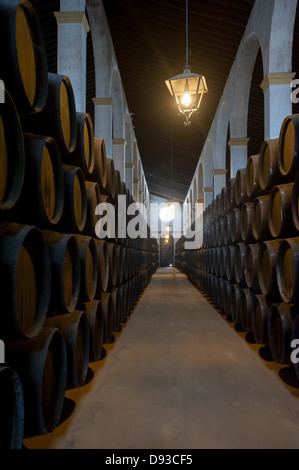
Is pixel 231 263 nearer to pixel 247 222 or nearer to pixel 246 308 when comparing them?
pixel 246 308

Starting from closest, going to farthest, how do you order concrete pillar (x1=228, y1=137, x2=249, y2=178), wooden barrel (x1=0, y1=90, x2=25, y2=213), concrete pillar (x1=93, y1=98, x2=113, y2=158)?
1. wooden barrel (x1=0, y1=90, x2=25, y2=213)
2. concrete pillar (x1=93, y1=98, x2=113, y2=158)
3. concrete pillar (x1=228, y1=137, x2=249, y2=178)

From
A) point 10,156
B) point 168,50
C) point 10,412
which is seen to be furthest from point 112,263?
point 168,50

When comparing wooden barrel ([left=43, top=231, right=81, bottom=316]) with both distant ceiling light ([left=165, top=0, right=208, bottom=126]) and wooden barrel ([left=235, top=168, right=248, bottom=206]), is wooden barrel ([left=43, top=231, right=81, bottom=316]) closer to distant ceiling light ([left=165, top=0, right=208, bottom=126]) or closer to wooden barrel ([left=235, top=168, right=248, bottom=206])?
wooden barrel ([left=235, top=168, right=248, bottom=206])

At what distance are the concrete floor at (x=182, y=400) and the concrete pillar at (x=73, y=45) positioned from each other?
3.81m

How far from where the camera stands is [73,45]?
227 inches

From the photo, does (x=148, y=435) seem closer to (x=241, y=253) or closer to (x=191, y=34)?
(x=241, y=253)

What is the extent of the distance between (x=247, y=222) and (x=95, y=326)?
2585mm

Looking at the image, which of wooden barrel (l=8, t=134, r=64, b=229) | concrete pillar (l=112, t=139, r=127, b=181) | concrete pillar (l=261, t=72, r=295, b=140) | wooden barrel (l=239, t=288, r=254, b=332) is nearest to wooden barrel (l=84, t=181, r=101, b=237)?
wooden barrel (l=8, t=134, r=64, b=229)

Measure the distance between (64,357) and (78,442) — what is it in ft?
1.74

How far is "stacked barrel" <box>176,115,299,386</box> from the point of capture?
3.53 metres

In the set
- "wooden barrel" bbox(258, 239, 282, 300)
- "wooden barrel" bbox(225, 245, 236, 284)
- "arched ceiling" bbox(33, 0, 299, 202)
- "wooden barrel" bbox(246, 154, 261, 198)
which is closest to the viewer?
"wooden barrel" bbox(258, 239, 282, 300)

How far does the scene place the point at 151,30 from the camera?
891 centimetres

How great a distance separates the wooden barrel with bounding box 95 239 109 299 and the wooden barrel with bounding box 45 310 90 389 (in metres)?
1.08

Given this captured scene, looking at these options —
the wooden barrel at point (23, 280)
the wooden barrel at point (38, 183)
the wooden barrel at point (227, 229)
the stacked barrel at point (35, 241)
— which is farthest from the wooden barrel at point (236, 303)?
the wooden barrel at point (23, 280)
